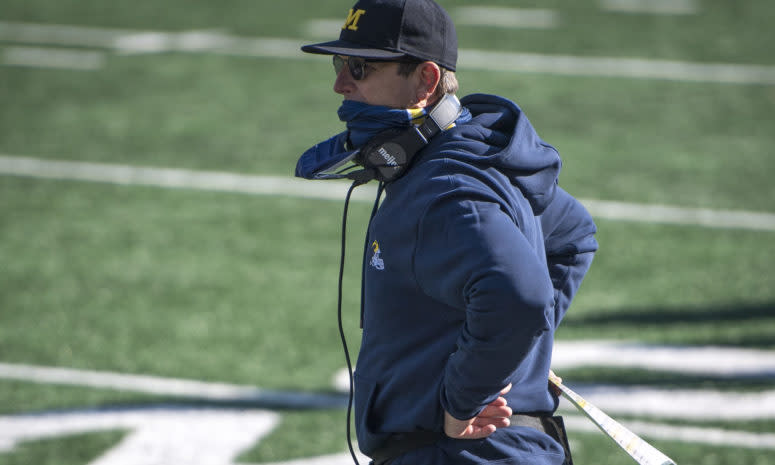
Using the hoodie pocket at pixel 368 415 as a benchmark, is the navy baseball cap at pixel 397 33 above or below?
above

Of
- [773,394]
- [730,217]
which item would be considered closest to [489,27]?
[730,217]

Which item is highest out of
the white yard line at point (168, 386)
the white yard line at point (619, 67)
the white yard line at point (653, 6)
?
the white yard line at point (653, 6)

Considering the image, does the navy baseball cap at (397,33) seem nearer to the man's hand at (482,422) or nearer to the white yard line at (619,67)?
the man's hand at (482,422)

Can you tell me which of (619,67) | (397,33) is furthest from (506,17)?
(397,33)

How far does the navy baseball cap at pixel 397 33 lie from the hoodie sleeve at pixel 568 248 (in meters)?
0.59

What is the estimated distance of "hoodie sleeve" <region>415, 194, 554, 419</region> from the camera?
231 centimetres

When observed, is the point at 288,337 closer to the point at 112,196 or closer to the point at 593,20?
the point at 112,196

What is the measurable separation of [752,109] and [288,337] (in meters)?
6.65

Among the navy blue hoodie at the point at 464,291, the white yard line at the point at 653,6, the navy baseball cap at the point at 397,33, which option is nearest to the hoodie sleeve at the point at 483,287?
the navy blue hoodie at the point at 464,291

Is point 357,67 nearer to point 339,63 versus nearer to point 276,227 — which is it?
point 339,63

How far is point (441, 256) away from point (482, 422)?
18.6 inches

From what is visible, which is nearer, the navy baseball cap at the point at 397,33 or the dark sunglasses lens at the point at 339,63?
the navy baseball cap at the point at 397,33

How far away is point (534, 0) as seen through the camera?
1625cm

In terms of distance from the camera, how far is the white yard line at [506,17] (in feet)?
49.0
